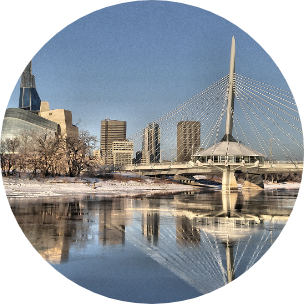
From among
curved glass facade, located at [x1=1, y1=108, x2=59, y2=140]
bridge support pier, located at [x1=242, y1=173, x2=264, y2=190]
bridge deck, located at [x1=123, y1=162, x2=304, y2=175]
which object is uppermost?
curved glass facade, located at [x1=1, y1=108, x2=59, y2=140]

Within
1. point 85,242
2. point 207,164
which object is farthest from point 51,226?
point 207,164

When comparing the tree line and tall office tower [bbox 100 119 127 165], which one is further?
the tree line

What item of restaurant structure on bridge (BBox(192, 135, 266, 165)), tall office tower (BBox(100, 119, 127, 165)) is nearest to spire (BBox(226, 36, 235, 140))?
restaurant structure on bridge (BBox(192, 135, 266, 165))

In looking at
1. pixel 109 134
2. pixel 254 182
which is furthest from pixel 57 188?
pixel 254 182

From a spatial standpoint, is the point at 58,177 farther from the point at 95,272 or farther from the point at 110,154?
the point at 95,272

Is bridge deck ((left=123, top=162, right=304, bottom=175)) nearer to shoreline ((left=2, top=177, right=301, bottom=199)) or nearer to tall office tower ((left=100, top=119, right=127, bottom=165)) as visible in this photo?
tall office tower ((left=100, top=119, right=127, bottom=165))

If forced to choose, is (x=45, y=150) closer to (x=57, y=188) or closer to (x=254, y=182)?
(x=57, y=188)

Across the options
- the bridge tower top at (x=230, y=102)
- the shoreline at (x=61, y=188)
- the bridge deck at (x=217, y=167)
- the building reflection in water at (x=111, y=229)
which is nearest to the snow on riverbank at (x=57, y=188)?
the shoreline at (x=61, y=188)
